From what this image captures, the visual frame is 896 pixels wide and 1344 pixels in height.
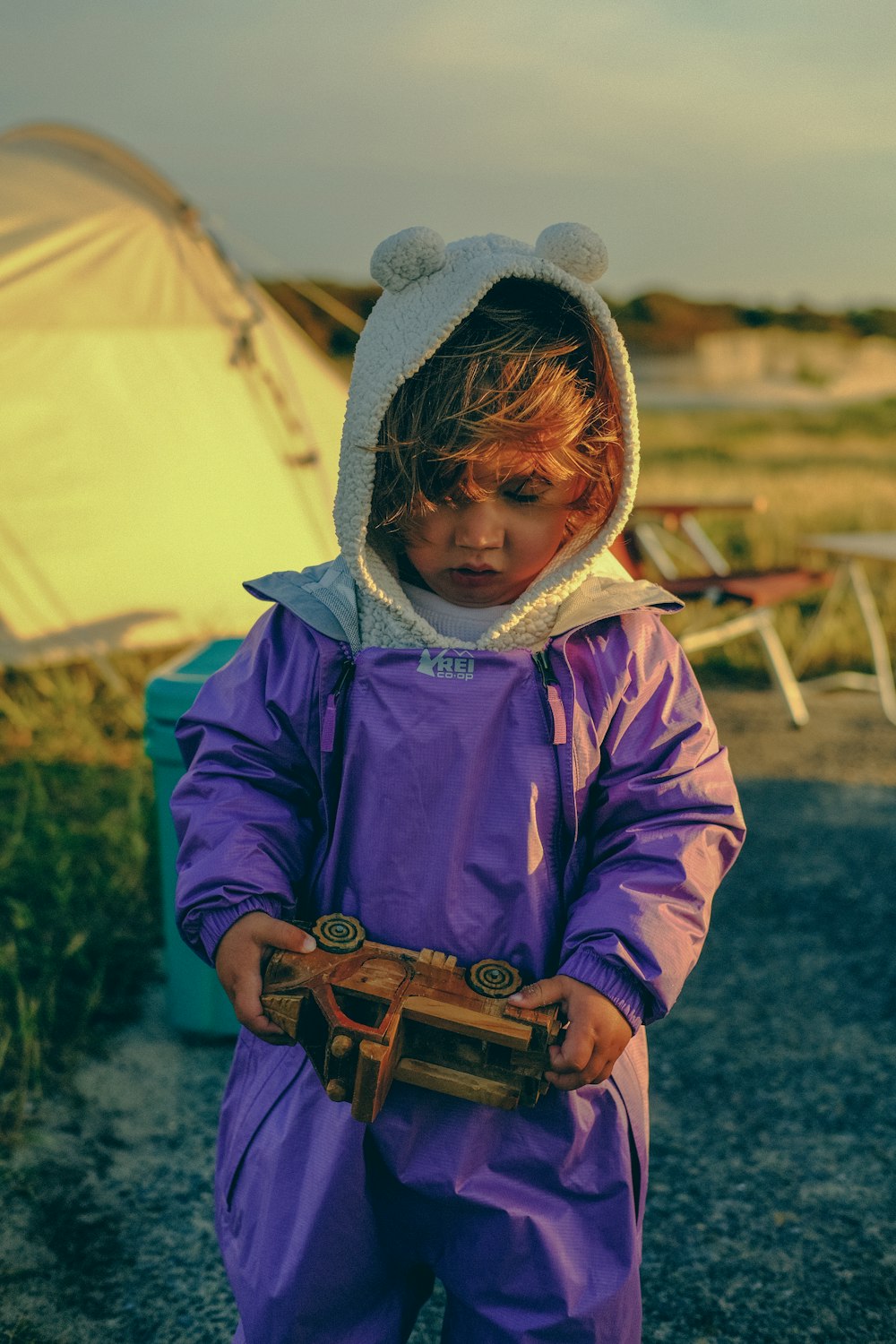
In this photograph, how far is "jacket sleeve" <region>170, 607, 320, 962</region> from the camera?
3.88 ft

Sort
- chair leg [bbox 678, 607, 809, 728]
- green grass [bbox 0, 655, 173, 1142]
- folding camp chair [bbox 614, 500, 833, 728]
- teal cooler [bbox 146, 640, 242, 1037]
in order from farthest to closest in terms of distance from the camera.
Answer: chair leg [bbox 678, 607, 809, 728]
folding camp chair [bbox 614, 500, 833, 728]
green grass [bbox 0, 655, 173, 1142]
teal cooler [bbox 146, 640, 242, 1037]

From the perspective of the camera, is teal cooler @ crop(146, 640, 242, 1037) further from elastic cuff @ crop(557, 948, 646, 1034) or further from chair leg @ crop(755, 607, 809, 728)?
chair leg @ crop(755, 607, 809, 728)

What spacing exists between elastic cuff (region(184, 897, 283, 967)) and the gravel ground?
79 cm

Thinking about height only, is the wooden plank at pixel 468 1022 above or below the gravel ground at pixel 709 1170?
above

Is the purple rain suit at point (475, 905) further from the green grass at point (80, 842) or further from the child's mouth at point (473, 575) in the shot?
the green grass at point (80, 842)

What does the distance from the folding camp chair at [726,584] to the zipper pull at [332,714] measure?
2.04m

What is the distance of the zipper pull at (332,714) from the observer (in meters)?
1.19

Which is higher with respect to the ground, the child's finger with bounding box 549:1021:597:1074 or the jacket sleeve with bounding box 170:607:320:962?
the jacket sleeve with bounding box 170:607:320:962

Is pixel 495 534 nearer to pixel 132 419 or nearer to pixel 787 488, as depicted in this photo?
pixel 132 419

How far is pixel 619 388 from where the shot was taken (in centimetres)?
127

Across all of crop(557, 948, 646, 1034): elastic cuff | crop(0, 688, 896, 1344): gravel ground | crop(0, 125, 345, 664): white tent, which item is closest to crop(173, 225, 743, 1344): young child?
crop(557, 948, 646, 1034): elastic cuff

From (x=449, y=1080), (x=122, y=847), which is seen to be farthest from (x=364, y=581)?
(x=122, y=847)

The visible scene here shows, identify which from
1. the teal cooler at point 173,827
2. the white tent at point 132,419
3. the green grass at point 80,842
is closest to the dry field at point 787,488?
the green grass at point 80,842

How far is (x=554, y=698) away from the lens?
45.9 inches
